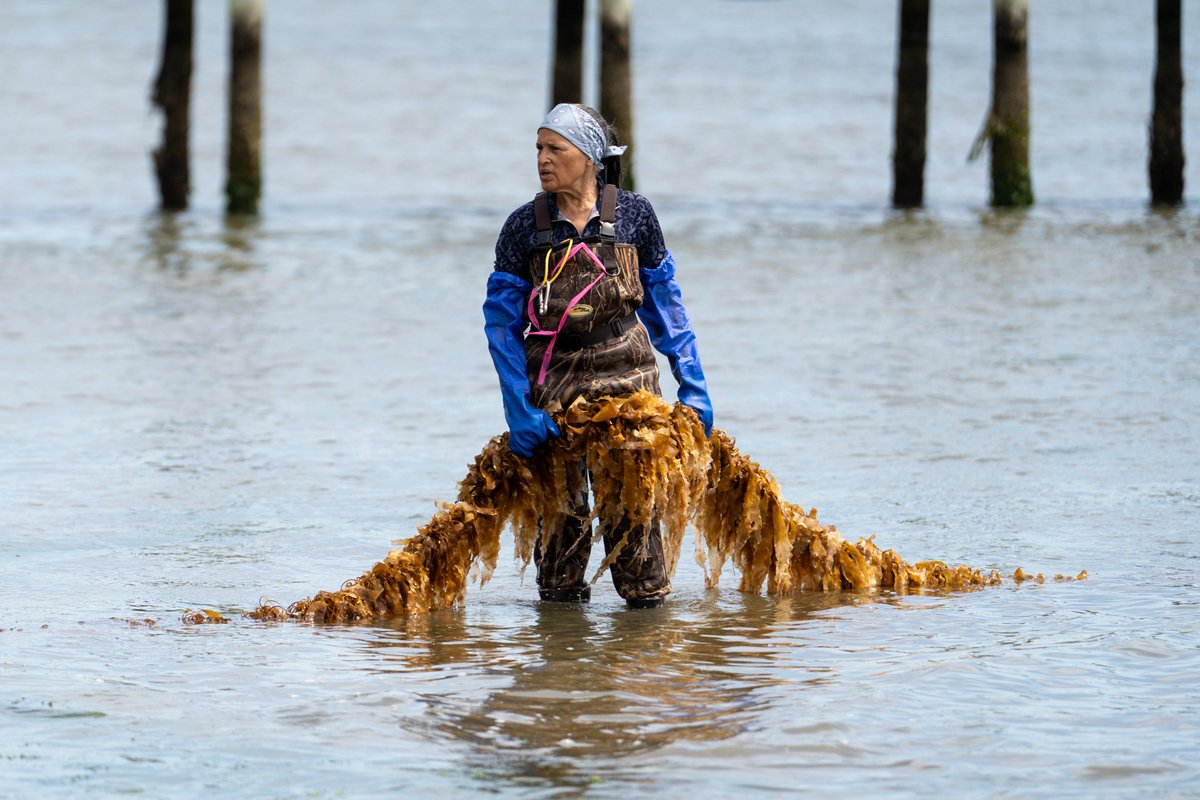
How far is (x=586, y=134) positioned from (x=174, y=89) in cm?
1677

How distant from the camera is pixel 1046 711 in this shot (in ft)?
17.1

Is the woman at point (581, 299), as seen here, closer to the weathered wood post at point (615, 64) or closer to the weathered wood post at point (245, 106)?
the weathered wood post at point (615, 64)

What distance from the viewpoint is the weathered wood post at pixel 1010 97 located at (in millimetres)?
19734

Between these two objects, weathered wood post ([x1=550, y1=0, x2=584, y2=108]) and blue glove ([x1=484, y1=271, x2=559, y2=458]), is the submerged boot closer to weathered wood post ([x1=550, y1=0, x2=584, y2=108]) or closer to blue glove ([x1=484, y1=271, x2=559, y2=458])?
blue glove ([x1=484, y1=271, x2=559, y2=458])

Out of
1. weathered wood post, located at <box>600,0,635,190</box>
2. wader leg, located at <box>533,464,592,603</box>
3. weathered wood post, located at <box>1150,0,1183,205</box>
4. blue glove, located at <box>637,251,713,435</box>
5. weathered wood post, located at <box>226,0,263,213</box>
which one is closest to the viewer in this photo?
blue glove, located at <box>637,251,713,435</box>

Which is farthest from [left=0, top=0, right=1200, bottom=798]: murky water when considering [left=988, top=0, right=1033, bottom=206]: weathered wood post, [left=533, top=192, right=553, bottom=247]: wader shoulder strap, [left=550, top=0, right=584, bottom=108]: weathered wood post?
[left=550, top=0, right=584, bottom=108]: weathered wood post

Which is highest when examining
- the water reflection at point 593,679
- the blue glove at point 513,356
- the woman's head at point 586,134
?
the woman's head at point 586,134

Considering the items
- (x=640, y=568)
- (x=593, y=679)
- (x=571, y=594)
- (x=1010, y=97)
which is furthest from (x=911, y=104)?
(x=593, y=679)

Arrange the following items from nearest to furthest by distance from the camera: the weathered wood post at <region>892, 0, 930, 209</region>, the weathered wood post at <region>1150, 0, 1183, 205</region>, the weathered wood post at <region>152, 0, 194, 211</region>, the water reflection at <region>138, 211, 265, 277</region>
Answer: the water reflection at <region>138, 211, 265, 277</region>
the weathered wood post at <region>1150, 0, 1183, 205</region>
the weathered wood post at <region>892, 0, 930, 209</region>
the weathered wood post at <region>152, 0, 194, 211</region>

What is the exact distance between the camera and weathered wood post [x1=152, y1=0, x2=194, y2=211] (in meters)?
21.6

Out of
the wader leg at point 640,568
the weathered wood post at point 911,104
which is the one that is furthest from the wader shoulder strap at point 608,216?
the weathered wood post at point 911,104

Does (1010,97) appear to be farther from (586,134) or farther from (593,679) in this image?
(593,679)

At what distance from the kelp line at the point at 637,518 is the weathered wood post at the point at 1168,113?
1476 centimetres

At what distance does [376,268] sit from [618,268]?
37.5 feet
